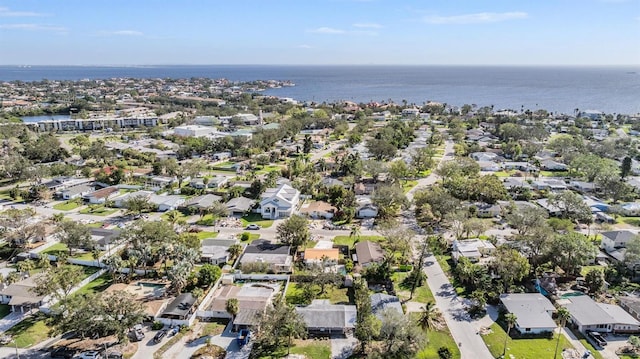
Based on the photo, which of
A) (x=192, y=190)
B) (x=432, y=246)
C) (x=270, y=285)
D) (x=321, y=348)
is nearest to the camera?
(x=321, y=348)

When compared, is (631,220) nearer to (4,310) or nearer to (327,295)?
(327,295)

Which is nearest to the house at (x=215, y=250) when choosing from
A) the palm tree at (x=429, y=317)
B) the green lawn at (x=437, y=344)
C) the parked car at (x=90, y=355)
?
the parked car at (x=90, y=355)

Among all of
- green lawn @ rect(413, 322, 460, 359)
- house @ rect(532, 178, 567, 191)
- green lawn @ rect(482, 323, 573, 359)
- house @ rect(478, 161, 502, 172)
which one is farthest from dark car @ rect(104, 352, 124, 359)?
house @ rect(478, 161, 502, 172)

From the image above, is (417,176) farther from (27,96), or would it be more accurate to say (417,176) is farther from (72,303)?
(27,96)

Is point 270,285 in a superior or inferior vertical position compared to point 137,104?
inferior

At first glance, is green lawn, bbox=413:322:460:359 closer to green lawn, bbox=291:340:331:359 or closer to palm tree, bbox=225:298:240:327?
green lawn, bbox=291:340:331:359

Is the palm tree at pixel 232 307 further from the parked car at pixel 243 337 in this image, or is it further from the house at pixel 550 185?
the house at pixel 550 185

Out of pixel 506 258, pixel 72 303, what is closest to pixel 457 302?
pixel 506 258

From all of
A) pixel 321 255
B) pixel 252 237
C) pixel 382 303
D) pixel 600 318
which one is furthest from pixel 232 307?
pixel 600 318
